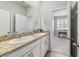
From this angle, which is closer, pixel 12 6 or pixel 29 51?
pixel 29 51

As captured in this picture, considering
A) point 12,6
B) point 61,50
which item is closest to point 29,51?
point 12,6

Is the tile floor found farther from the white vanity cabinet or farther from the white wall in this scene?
the white wall

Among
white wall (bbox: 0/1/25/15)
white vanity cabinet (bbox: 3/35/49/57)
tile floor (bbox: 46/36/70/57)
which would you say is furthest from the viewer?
tile floor (bbox: 46/36/70/57)

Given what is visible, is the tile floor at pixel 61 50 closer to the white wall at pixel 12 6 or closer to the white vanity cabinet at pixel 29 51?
the white vanity cabinet at pixel 29 51

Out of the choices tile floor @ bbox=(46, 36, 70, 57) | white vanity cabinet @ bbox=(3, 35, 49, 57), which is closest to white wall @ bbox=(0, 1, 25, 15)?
white vanity cabinet @ bbox=(3, 35, 49, 57)

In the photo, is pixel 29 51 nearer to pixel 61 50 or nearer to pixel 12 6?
pixel 12 6

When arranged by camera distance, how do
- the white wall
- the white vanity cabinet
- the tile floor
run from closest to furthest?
the white vanity cabinet, the white wall, the tile floor

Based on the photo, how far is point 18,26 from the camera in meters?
2.09

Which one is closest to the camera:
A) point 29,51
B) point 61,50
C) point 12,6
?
point 29,51

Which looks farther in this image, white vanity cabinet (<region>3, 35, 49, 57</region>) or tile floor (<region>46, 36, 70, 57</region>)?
tile floor (<region>46, 36, 70, 57</region>)

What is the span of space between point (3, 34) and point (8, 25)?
228 mm

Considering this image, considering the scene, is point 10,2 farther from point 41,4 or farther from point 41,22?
point 41,22

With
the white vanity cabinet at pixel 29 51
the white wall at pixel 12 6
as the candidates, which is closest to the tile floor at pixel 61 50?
the white vanity cabinet at pixel 29 51

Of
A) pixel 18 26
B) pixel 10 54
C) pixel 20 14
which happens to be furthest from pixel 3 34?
pixel 10 54
